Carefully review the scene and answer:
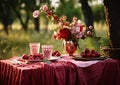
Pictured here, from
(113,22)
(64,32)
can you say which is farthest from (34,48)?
(113,22)

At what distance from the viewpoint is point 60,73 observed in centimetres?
498

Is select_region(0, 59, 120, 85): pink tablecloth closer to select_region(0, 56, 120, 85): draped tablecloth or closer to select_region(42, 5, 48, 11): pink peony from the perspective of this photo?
select_region(0, 56, 120, 85): draped tablecloth

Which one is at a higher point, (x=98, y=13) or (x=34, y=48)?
(x=98, y=13)

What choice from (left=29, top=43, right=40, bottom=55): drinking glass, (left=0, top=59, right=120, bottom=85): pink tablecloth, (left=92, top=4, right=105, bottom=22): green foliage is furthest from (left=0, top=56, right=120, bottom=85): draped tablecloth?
(left=92, top=4, right=105, bottom=22): green foliage

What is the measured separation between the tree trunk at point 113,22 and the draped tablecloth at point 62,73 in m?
0.40

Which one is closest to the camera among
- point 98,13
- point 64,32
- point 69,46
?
point 64,32

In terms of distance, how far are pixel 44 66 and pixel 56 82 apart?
25 centimetres

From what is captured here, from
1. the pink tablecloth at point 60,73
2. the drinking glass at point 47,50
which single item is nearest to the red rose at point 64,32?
the drinking glass at point 47,50

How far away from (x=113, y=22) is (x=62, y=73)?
122 cm

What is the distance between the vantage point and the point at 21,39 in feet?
41.4

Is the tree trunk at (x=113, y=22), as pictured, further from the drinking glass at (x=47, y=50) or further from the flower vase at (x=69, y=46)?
the drinking glass at (x=47, y=50)

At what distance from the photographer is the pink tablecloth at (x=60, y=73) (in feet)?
15.8

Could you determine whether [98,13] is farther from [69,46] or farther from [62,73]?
[62,73]

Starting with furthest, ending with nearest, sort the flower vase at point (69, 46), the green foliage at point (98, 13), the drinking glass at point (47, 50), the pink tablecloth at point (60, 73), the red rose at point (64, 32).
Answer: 1. the green foliage at point (98, 13)
2. the flower vase at point (69, 46)
3. the red rose at point (64, 32)
4. the drinking glass at point (47, 50)
5. the pink tablecloth at point (60, 73)
